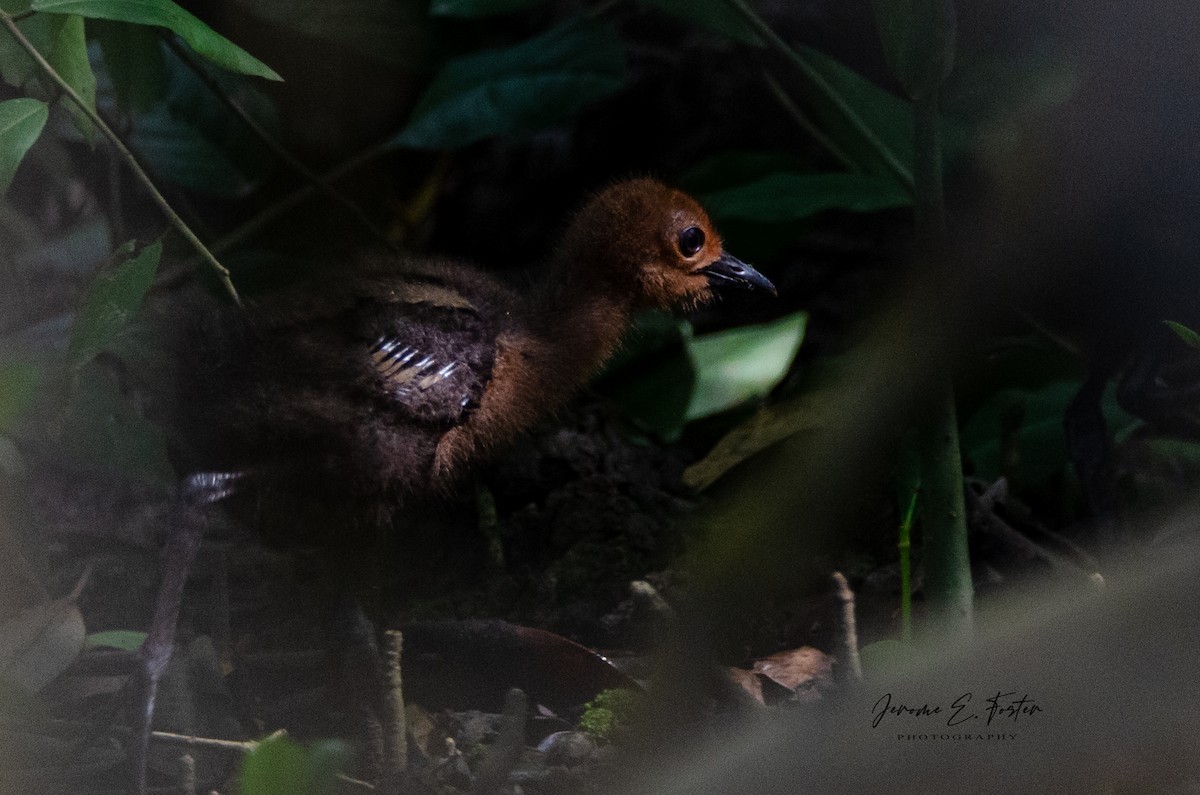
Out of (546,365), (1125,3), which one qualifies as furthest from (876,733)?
(1125,3)

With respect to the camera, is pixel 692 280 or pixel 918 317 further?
pixel 692 280

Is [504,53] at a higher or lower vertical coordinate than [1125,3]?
higher

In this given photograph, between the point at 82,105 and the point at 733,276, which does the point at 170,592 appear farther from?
the point at 733,276

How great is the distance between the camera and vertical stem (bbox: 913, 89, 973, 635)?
6.58 ft

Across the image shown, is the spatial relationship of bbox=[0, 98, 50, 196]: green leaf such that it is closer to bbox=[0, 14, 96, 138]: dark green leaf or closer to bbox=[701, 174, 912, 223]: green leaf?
bbox=[0, 14, 96, 138]: dark green leaf

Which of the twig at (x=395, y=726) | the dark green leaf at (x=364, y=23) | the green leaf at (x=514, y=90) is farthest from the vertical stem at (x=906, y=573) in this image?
the dark green leaf at (x=364, y=23)

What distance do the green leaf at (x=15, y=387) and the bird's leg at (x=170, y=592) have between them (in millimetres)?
375

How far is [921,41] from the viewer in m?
2.09

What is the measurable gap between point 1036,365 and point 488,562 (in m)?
1.47

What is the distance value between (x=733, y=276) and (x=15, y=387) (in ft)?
5.44

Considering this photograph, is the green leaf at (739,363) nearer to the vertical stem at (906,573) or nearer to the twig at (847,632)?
the vertical stem at (906,573)

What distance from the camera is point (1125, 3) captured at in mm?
2168

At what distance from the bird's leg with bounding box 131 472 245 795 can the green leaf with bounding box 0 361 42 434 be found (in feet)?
1.23

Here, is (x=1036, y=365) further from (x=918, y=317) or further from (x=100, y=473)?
(x=100, y=473)
